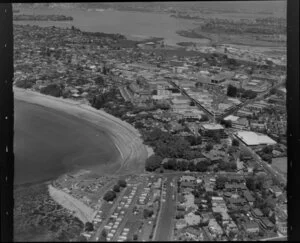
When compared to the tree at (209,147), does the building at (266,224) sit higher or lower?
lower

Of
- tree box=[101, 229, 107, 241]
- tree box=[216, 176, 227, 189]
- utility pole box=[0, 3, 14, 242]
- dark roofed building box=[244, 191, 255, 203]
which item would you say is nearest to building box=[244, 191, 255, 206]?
dark roofed building box=[244, 191, 255, 203]

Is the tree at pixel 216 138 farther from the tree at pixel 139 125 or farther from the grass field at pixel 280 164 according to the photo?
the tree at pixel 139 125

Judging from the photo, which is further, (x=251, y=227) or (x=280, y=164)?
(x=280, y=164)

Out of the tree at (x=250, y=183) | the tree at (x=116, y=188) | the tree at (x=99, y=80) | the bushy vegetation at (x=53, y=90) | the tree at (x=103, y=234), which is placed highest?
the tree at (x=99, y=80)

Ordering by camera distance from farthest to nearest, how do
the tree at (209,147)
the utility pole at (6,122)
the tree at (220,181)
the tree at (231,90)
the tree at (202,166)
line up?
1. the tree at (231,90)
2. the tree at (209,147)
3. the tree at (202,166)
4. the tree at (220,181)
5. the utility pole at (6,122)

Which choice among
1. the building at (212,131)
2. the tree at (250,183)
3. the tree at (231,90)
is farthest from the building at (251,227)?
the tree at (231,90)

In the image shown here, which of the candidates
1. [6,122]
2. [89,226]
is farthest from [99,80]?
[89,226]

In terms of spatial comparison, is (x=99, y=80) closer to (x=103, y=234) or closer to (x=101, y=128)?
(x=101, y=128)
